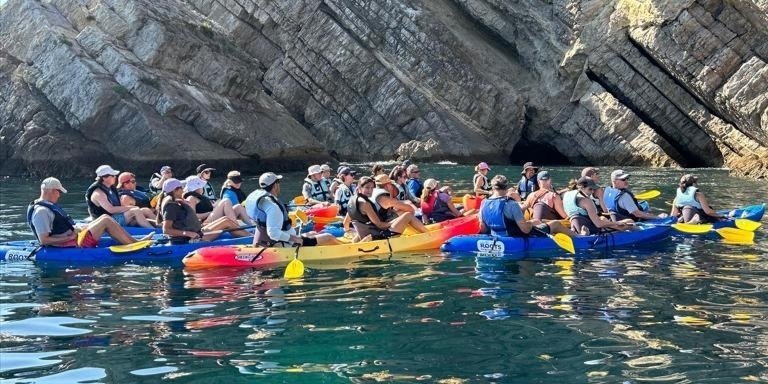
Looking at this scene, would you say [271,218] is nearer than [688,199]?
Yes

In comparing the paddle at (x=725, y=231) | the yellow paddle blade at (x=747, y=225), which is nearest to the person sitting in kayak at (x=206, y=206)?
the paddle at (x=725, y=231)

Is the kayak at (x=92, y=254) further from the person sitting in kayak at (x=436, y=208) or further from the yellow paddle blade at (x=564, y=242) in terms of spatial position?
the yellow paddle blade at (x=564, y=242)

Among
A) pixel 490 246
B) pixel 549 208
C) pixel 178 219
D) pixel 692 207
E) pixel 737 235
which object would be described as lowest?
pixel 737 235

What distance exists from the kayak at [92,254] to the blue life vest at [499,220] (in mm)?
5097

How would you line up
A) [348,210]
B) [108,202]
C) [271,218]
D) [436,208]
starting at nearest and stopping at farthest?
[271,218], [348,210], [108,202], [436,208]

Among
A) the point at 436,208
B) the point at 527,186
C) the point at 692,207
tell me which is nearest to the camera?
the point at 692,207

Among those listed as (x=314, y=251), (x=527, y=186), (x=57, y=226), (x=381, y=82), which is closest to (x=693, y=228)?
(x=527, y=186)

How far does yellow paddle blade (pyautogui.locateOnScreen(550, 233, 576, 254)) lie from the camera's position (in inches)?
519

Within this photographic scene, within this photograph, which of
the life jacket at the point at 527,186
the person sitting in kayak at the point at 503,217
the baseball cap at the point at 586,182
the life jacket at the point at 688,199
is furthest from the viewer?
the life jacket at the point at 527,186

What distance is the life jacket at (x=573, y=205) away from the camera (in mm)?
14414

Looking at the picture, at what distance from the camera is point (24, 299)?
33.6ft

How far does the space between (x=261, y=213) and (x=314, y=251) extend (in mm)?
1080

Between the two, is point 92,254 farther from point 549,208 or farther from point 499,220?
point 549,208

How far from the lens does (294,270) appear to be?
11.7 meters
